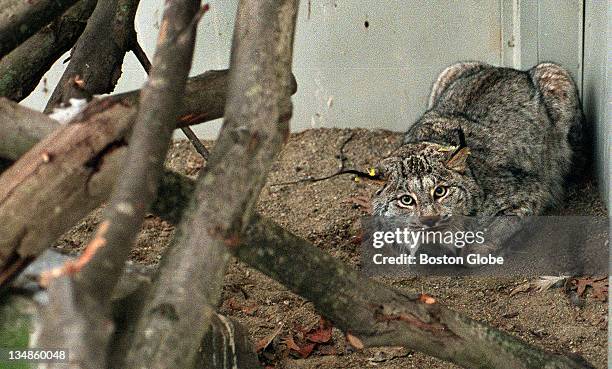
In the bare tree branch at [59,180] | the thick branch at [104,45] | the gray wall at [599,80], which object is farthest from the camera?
the gray wall at [599,80]

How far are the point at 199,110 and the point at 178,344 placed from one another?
1.19 m

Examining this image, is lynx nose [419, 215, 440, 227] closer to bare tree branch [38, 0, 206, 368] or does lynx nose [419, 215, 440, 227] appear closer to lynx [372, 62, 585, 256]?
lynx [372, 62, 585, 256]

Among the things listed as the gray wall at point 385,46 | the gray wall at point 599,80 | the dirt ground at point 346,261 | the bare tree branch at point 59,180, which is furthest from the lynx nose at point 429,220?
the bare tree branch at point 59,180

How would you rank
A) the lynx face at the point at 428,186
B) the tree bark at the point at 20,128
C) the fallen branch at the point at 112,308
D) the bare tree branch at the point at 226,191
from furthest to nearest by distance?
the lynx face at the point at 428,186 < the fallen branch at the point at 112,308 < the tree bark at the point at 20,128 < the bare tree branch at the point at 226,191

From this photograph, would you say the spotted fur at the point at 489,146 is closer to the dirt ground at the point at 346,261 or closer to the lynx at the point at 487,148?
the lynx at the point at 487,148

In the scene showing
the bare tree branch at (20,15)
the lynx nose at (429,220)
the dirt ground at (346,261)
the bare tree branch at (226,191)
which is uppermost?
the bare tree branch at (20,15)

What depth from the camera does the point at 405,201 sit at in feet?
17.9

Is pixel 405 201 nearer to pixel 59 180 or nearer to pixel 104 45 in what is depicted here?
pixel 104 45

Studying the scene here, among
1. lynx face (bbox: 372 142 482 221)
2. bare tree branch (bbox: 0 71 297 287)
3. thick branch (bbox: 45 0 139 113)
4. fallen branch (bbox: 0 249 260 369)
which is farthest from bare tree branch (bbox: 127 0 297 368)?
lynx face (bbox: 372 142 482 221)

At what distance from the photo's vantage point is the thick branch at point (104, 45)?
4.13 m

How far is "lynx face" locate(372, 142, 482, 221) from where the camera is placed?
5.43m

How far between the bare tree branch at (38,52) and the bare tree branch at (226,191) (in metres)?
1.30

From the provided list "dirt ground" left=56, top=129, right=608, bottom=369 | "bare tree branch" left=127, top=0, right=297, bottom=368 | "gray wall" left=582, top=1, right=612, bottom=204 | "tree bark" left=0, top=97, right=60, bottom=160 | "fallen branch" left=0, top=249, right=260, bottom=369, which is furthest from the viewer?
"gray wall" left=582, top=1, right=612, bottom=204

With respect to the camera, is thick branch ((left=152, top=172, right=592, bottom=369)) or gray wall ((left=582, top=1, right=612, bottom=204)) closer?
thick branch ((left=152, top=172, right=592, bottom=369))
